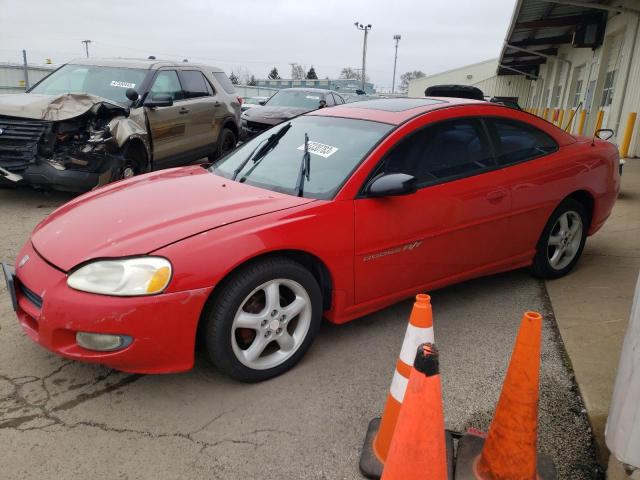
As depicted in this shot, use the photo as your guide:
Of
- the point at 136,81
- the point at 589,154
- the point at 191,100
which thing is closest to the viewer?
the point at 589,154

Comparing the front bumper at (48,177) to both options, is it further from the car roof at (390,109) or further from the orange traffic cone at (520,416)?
the orange traffic cone at (520,416)

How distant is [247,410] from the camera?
2.55 meters

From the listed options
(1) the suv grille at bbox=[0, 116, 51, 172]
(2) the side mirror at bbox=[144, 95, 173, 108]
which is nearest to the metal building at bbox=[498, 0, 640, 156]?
(2) the side mirror at bbox=[144, 95, 173, 108]

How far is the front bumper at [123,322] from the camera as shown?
92.0 inches

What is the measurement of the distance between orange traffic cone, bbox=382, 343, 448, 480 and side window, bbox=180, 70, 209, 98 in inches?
280

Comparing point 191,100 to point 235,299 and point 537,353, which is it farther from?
point 537,353

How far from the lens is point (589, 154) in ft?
13.6

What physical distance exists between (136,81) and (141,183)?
426 centimetres

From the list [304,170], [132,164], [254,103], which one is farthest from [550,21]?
[304,170]

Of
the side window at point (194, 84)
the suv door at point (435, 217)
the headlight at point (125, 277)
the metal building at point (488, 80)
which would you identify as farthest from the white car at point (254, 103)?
the metal building at point (488, 80)

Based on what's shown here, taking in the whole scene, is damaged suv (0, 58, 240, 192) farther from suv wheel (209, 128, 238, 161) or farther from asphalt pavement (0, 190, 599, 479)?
asphalt pavement (0, 190, 599, 479)

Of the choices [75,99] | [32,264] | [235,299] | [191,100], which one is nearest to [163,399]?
[235,299]

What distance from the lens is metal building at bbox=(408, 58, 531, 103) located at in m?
31.9

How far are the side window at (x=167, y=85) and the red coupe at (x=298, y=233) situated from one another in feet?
13.1
